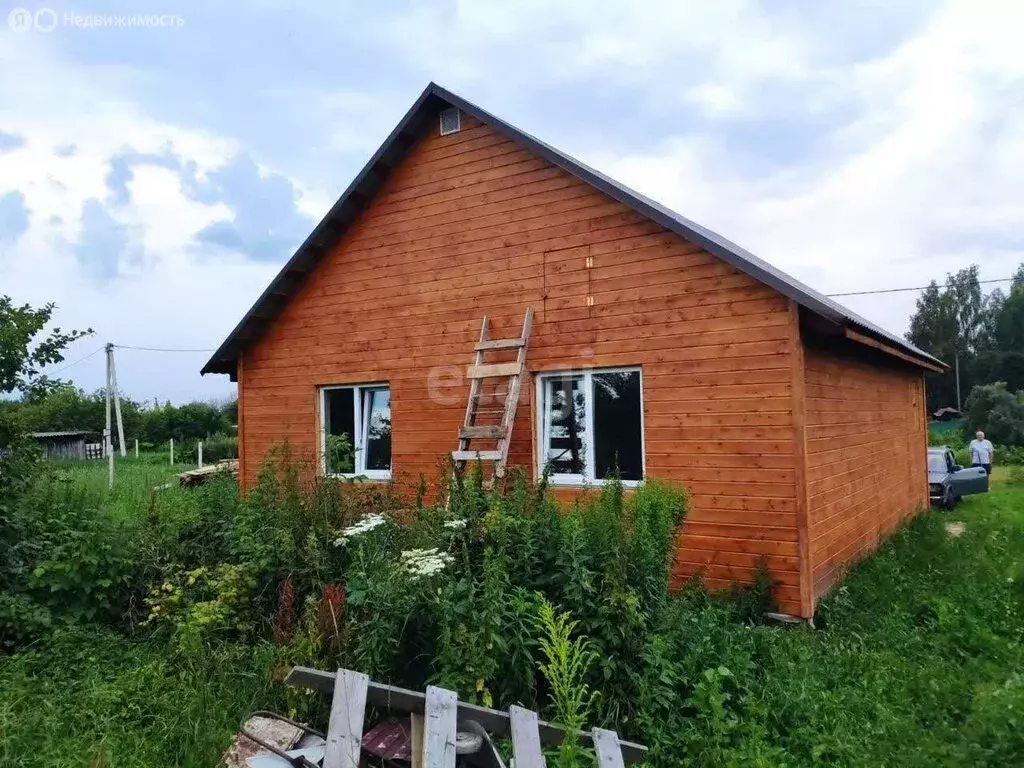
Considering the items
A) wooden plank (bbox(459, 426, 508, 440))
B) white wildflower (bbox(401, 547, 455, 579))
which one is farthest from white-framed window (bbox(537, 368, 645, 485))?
white wildflower (bbox(401, 547, 455, 579))

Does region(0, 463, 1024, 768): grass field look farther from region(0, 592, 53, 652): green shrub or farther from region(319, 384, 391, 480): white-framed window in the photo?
region(319, 384, 391, 480): white-framed window

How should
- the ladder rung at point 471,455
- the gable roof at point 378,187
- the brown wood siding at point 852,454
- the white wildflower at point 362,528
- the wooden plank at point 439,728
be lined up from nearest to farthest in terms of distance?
the wooden plank at point 439,728, the white wildflower at point 362,528, the gable roof at point 378,187, the brown wood siding at point 852,454, the ladder rung at point 471,455

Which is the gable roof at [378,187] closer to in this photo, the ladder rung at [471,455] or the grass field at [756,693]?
the grass field at [756,693]

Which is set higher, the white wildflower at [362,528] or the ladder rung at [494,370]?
the ladder rung at [494,370]

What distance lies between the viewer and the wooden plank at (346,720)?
11.0 feet

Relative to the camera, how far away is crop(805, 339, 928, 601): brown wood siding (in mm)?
6762

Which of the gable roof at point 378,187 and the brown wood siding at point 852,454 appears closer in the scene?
the gable roof at point 378,187

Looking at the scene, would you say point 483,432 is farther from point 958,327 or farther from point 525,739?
point 958,327

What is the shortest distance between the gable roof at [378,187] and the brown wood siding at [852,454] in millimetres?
494

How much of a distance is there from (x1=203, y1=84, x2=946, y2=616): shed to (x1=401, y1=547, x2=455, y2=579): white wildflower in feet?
8.76

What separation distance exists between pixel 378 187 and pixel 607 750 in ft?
26.2

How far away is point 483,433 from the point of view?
7.37m

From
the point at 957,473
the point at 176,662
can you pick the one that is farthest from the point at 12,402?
the point at 957,473

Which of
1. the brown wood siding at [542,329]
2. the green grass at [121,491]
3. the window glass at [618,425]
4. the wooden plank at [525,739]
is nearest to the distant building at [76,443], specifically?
the green grass at [121,491]
